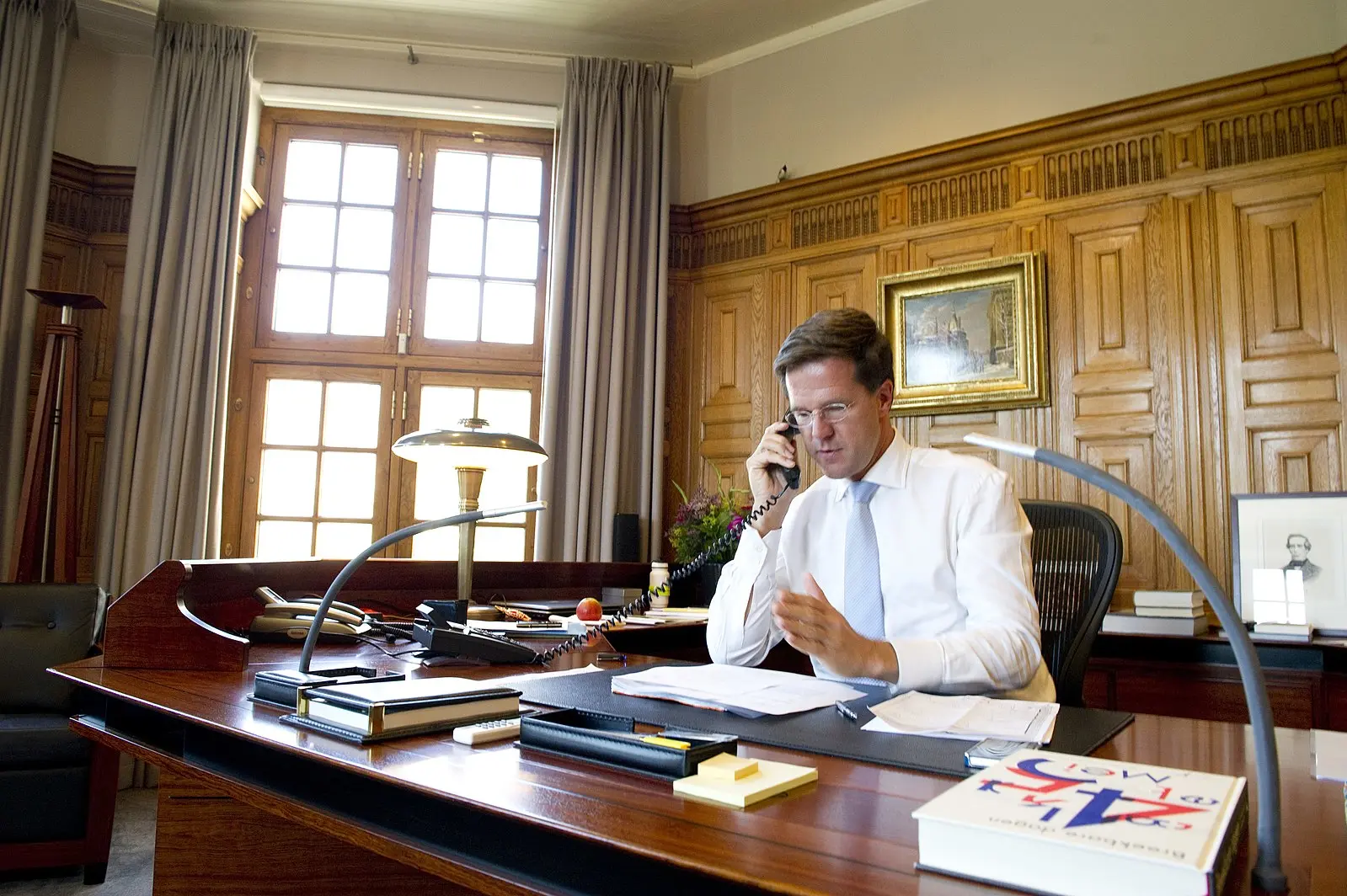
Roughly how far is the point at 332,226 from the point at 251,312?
598mm

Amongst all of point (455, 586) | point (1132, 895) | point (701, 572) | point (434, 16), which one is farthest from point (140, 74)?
point (1132, 895)

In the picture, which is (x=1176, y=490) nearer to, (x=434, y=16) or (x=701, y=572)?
(x=701, y=572)

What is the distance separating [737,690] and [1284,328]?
117 inches

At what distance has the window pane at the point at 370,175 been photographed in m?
4.73

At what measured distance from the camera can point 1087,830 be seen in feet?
2.06

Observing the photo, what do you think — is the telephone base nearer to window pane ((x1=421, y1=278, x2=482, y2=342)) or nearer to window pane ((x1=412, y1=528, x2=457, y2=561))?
window pane ((x1=412, y1=528, x2=457, y2=561))

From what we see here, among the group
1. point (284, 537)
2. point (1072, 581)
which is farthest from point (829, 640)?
point (284, 537)

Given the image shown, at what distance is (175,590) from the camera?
64.9 inches

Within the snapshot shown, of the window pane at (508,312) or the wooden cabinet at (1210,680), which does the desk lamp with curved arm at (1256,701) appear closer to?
the wooden cabinet at (1210,680)

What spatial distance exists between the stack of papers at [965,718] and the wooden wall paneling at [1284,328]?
8.55 ft

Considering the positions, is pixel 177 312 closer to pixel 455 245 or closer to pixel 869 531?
pixel 455 245

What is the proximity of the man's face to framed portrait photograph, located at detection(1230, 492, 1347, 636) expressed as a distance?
1954 mm

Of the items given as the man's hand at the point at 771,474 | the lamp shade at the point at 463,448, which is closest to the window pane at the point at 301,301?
the lamp shade at the point at 463,448

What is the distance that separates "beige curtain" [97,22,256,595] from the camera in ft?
13.5
